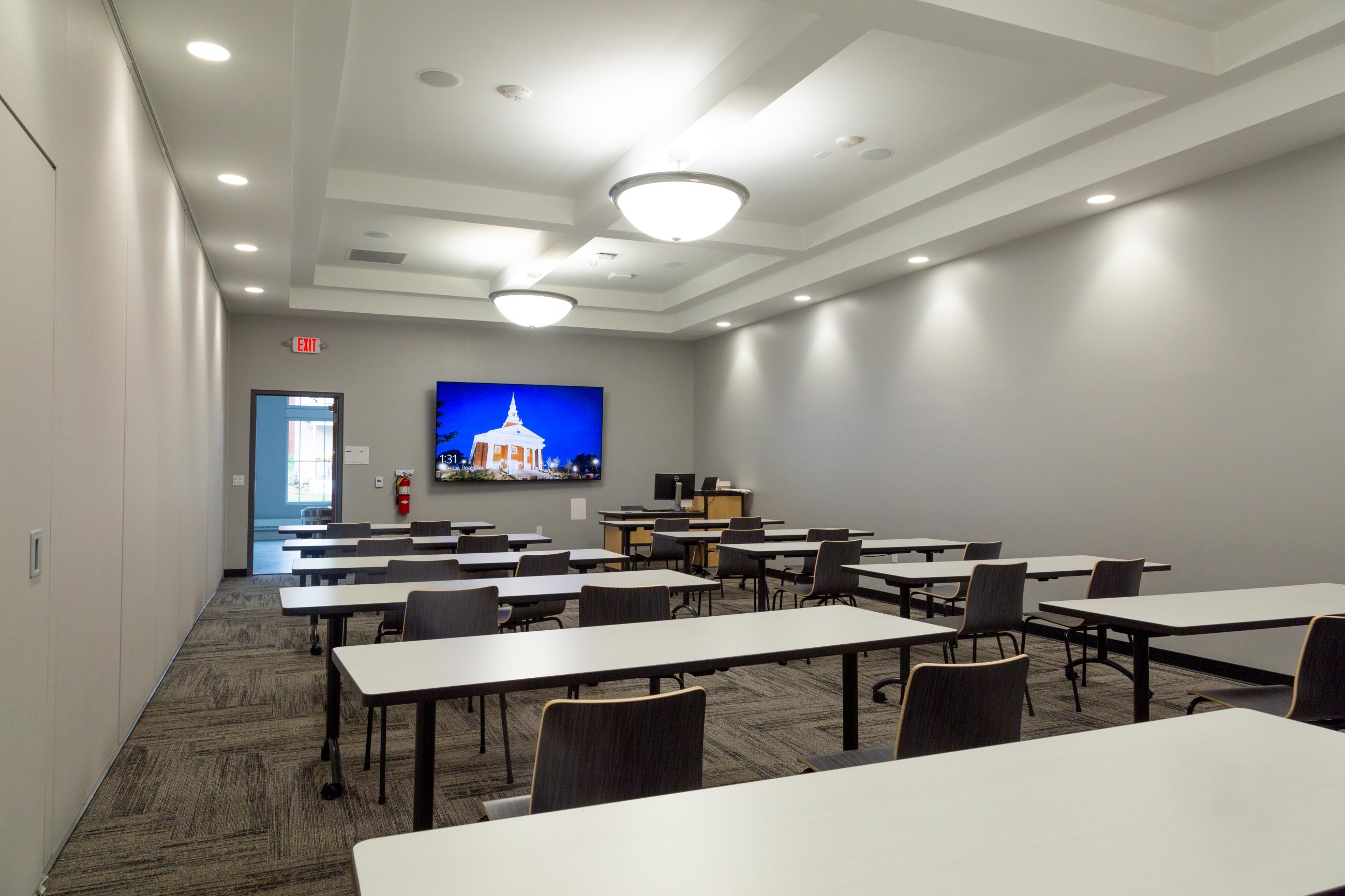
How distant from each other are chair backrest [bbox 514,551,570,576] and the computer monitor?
601 cm

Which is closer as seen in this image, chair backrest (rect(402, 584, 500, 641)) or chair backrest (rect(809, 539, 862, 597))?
chair backrest (rect(402, 584, 500, 641))

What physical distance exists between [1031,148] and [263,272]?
6536 millimetres

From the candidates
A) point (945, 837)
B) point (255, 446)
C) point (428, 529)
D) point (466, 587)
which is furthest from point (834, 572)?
point (255, 446)

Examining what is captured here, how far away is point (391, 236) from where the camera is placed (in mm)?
7945

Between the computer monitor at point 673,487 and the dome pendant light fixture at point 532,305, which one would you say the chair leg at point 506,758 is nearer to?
the dome pendant light fixture at point 532,305

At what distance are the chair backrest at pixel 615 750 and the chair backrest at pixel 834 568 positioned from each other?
373 centimetres

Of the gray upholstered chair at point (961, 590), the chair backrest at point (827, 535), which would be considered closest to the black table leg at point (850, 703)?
the gray upholstered chair at point (961, 590)

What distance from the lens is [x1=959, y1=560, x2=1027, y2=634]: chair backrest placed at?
4.17 m

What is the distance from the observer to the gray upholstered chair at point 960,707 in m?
1.94

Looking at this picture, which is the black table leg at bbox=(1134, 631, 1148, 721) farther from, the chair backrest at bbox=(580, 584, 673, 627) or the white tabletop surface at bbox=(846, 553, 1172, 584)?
the chair backrest at bbox=(580, 584, 673, 627)

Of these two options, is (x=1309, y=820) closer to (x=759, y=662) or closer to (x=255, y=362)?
(x=759, y=662)

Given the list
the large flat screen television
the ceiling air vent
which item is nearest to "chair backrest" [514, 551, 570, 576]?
the ceiling air vent

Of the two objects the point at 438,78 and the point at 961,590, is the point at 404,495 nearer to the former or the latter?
the point at 438,78

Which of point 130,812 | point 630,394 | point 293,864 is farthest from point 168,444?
point 630,394
